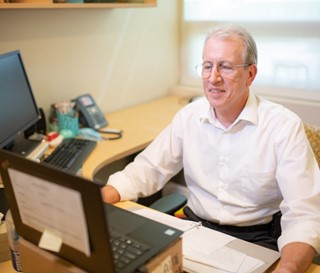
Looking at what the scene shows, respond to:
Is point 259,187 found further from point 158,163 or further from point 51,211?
point 51,211

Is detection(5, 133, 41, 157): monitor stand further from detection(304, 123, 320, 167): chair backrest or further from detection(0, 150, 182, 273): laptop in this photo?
detection(304, 123, 320, 167): chair backrest

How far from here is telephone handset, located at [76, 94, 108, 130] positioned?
2.43 m

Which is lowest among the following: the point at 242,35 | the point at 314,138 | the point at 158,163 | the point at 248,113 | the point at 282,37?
the point at 158,163

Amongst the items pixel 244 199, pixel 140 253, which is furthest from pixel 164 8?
pixel 140 253

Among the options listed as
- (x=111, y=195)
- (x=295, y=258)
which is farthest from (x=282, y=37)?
(x=295, y=258)

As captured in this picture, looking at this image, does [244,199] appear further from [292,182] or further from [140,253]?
[140,253]

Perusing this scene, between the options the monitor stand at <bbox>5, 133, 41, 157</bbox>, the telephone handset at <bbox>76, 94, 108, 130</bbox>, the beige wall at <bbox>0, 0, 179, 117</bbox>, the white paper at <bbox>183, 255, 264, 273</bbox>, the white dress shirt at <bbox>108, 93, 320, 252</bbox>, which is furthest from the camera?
the telephone handset at <bbox>76, 94, 108, 130</bbox>

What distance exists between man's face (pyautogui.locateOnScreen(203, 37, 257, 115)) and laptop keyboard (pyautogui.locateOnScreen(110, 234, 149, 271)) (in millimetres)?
788

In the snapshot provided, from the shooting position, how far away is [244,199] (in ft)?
5.31

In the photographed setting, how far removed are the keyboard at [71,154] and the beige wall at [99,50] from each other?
0.41 m

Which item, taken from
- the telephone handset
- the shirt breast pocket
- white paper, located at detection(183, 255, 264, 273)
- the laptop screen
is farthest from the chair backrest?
the telephone handset

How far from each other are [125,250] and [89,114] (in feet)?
5.25

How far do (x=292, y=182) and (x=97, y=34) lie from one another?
66.6 inches

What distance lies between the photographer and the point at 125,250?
941 mm
